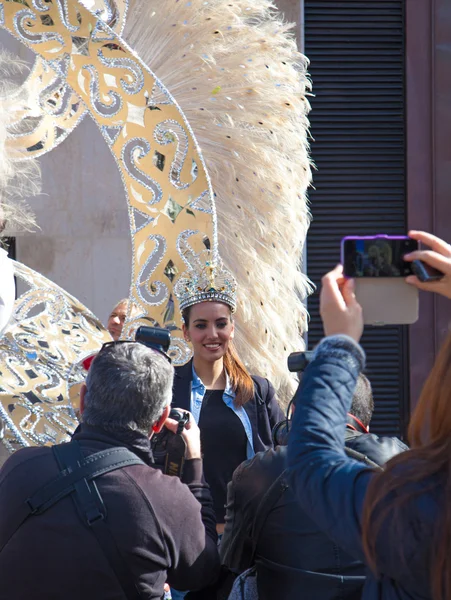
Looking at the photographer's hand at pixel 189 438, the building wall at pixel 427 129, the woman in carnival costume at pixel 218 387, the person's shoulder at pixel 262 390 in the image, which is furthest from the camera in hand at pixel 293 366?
the building wall at pixel 427 129

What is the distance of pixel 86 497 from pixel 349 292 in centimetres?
64

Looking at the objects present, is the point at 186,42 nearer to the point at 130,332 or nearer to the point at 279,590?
the point at 130,332

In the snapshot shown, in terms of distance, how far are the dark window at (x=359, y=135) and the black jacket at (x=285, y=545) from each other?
3.54m

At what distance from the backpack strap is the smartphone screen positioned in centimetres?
62

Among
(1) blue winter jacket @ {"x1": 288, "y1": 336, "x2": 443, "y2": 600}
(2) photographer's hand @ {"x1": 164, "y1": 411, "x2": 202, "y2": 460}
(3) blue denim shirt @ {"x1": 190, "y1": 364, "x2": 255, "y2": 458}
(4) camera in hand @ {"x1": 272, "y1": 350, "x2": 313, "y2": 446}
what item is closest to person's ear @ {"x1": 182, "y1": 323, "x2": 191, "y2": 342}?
(3) blue denim shirt @ {"x1": 190, "y1": 364, "x2": 255, "y2": 458}

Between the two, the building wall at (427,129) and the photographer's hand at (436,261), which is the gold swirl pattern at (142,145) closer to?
the photographer's hand at (436,261)

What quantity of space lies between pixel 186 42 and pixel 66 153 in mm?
1446

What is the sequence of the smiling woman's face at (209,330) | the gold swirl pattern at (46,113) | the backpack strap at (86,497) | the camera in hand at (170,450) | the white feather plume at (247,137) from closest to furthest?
the backpack strap at (86,497)
the camera in hand at (170,450)
the smiling woman's face at (209,330)
the gold swirl pattern at (46,113)
the white feather plume at (247,137)

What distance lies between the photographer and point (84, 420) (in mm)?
1657

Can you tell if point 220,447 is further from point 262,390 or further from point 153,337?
point 153,337

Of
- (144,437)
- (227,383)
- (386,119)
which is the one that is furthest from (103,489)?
(386,119)

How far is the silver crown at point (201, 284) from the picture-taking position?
8.87 feet

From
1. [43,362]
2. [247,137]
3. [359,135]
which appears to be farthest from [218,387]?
[359,135]

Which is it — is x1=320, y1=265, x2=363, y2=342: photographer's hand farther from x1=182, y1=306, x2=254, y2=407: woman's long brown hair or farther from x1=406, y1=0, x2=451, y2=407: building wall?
x1=406, y1=0, x2=451, y2=407: building wall
